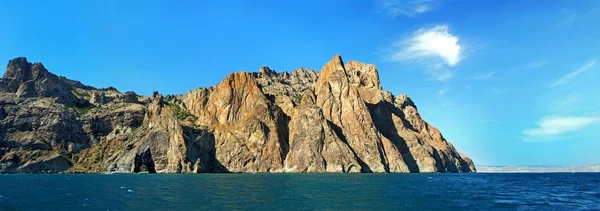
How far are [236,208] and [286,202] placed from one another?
28.7 ft

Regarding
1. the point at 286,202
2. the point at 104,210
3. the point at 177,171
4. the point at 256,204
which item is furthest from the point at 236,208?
the point at 177,171

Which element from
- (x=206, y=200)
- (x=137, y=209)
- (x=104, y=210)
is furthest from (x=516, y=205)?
(x=104, y=210)

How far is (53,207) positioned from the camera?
1932 inches

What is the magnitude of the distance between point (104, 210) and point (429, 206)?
127ft

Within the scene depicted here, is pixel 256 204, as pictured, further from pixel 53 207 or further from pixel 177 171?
pixel 177 171

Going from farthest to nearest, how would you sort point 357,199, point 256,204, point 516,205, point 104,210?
1. point 357,199
2. point 516,205
3. point 256,204
4. point 104,210

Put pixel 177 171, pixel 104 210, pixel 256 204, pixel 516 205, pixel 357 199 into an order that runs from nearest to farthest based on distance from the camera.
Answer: pixel 104 210, pixel 256 204, pixel 516 205, pixel 357 199, pixel 177 171

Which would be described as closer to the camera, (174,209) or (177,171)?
(174,209)

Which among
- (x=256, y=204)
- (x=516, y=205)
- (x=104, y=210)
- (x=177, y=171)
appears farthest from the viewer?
(x=177, y=171)

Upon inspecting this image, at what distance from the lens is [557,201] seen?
205 feet

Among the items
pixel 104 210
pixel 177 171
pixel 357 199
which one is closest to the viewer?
pixel 104 210

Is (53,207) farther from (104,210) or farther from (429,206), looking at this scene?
(429,206)

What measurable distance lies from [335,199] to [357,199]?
3.20 metres

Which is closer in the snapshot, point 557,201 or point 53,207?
point 53,207
